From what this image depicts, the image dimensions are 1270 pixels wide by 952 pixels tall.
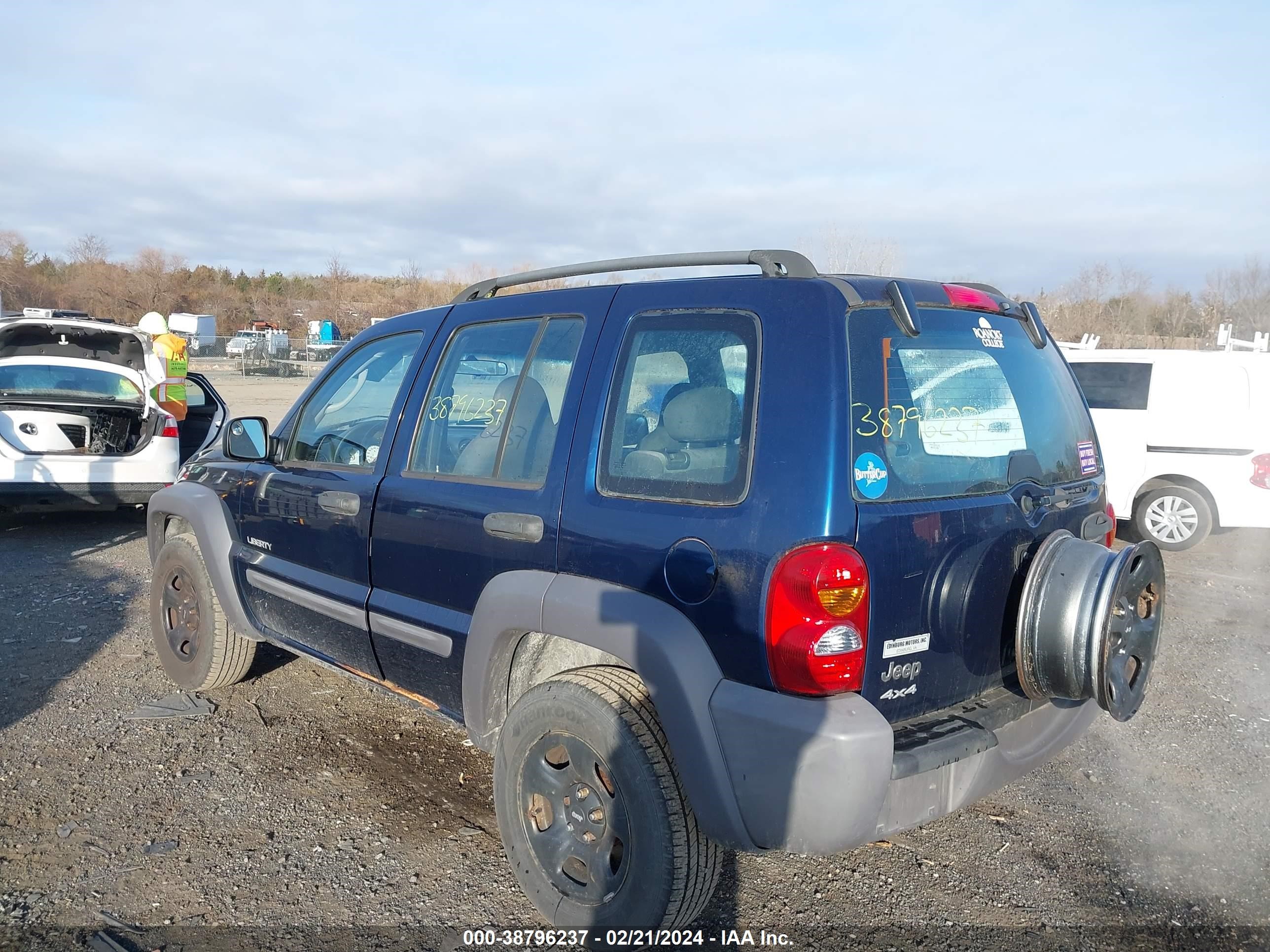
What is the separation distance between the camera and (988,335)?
288cm

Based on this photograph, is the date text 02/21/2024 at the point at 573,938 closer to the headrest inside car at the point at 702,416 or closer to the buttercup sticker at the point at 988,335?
the headrest inside car at the point at 702,416

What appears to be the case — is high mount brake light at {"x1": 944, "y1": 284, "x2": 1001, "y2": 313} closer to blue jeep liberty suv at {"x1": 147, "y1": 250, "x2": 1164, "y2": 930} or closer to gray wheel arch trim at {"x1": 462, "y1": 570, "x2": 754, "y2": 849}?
blue jeep liberty suv at {"x1": 147, "y1": 250, "x2": 1164, "y2": 930}

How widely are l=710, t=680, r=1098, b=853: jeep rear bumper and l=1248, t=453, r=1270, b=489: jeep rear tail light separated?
7.12 meters

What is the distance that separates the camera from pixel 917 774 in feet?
7.71

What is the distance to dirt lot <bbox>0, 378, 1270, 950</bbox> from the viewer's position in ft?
9.24

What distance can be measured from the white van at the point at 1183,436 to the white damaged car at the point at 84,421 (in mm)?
8099

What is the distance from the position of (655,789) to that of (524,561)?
0.79 m

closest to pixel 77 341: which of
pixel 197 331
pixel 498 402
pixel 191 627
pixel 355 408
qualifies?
pixel 191 627

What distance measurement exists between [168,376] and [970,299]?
294 inches

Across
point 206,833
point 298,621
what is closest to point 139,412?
point 298,621

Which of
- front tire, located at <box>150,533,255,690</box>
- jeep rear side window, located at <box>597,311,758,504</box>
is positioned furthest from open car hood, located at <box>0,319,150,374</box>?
jeep rear side window, located at <box>597,311,758,504</box>

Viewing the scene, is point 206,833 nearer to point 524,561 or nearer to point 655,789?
point 524,561

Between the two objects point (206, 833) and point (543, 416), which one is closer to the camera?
point (543, 416)

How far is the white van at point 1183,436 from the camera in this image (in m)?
8.07
